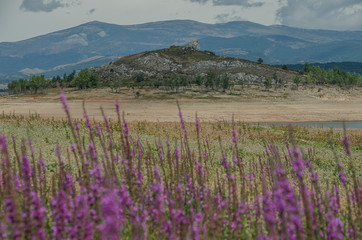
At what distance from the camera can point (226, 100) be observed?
10731cm

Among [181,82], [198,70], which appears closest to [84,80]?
[181,82]

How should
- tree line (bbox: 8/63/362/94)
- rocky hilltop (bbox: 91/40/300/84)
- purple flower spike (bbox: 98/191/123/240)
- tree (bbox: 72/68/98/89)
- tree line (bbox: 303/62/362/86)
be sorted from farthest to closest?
1. rocky hilltop (bbox: 91/40/300/84)
2. tree line (bbox: 303/62/362/86)
3. tree (bbox: 72/68/98/89)
4. tree line (bbox: 8/63/362/94)
5. purple flower spike (bbox: 98/191/123/240)

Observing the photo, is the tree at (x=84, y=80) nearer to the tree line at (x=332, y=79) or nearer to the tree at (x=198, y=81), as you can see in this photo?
the tree at (x=198, y=81)

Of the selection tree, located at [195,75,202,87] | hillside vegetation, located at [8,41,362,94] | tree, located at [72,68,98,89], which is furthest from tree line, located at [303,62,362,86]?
tree, located at [72,68,98,89]

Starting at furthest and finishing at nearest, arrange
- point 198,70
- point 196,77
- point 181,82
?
point 198,70 < point 196,77 < point 181,82

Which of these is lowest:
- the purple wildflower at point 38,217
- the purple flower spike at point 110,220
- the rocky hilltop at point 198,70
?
the purple wildflower at point 38,217

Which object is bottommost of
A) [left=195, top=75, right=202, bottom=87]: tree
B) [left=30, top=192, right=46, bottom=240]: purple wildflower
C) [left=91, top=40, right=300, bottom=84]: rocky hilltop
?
[left=30, top=192, right=46, bottom=240]: purple wildflower

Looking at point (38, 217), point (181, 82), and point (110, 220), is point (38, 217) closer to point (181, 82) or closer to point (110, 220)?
point (110, 220)

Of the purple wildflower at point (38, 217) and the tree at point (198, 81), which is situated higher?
A: the tree at point (198, 81)

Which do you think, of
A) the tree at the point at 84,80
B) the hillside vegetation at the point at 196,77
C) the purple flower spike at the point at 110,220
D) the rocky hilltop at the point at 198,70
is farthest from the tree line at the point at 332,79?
the purple flower spike at the point at 110,220

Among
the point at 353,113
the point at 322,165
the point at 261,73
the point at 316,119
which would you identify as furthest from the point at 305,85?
the point at 322,165

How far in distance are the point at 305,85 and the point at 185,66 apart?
71.6m

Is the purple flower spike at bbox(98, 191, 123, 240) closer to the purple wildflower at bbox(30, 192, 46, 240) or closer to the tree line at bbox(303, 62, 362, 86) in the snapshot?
the purple wildflower at bbox(30, 192, 46, 240)

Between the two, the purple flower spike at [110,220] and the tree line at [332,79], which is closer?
the purple flower spike at [110,220]
